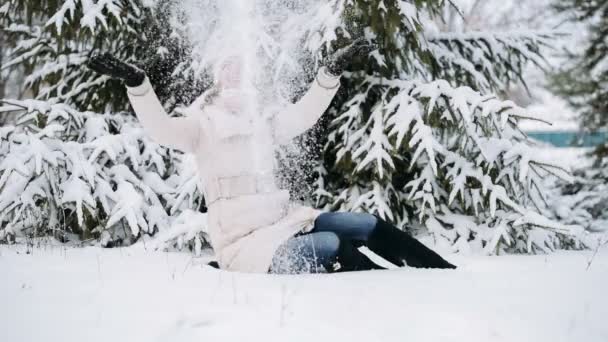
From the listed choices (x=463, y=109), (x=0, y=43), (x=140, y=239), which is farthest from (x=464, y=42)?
(x=0, y=43)

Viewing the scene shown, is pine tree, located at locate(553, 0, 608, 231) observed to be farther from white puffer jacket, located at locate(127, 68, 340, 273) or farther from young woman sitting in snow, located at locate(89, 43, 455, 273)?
white puffer jacket, located at locate(127, 68, 340, 273)

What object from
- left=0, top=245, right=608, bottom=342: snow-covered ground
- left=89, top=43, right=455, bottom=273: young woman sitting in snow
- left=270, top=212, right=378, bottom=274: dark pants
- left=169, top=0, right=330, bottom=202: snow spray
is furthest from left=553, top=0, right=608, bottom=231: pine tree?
left=270, top=212, right=378, bottom=274: dark pants

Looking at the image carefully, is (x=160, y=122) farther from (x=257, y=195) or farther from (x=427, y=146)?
(x=427, y=146)

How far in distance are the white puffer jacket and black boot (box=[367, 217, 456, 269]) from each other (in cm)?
37

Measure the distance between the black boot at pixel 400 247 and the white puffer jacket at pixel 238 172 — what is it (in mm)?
373

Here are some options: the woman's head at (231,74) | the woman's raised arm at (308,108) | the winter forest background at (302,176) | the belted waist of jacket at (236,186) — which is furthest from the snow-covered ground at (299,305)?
the woman's head at (231,74)

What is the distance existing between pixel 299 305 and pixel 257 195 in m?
0.83

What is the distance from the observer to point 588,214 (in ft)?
19.2

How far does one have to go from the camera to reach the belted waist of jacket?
2734 millimetres

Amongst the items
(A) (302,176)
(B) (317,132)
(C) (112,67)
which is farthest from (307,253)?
(B) (317,132)

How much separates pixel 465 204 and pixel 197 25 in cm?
282

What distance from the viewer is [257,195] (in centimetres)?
271

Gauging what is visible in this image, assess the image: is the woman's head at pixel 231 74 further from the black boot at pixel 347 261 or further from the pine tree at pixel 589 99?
the pine tree at pixel 589 99

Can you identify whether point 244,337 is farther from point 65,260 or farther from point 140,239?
point 140,239
